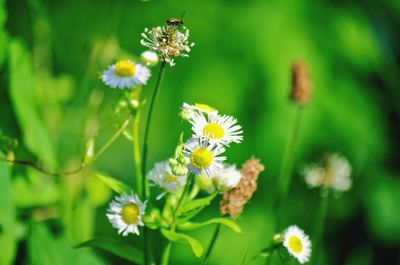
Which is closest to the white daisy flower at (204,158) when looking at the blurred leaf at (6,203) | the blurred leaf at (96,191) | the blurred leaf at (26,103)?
the blurred leaf at (6,203)

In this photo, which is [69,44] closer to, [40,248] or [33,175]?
[33,175]

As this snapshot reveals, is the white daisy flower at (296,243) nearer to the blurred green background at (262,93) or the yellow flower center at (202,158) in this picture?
the yellow flower center at (202,158)

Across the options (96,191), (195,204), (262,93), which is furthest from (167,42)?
(262,93)

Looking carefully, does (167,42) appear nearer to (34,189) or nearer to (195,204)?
(195,204)

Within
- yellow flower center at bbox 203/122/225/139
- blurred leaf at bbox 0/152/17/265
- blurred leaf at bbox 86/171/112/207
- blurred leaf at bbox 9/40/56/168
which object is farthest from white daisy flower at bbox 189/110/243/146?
blurred leaf at bbox 86/171/112/207

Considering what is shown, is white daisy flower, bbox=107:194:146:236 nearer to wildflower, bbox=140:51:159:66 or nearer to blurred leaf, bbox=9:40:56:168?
wildflower, bbox=140:51:159:66

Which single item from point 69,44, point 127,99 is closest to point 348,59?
point 69,44
